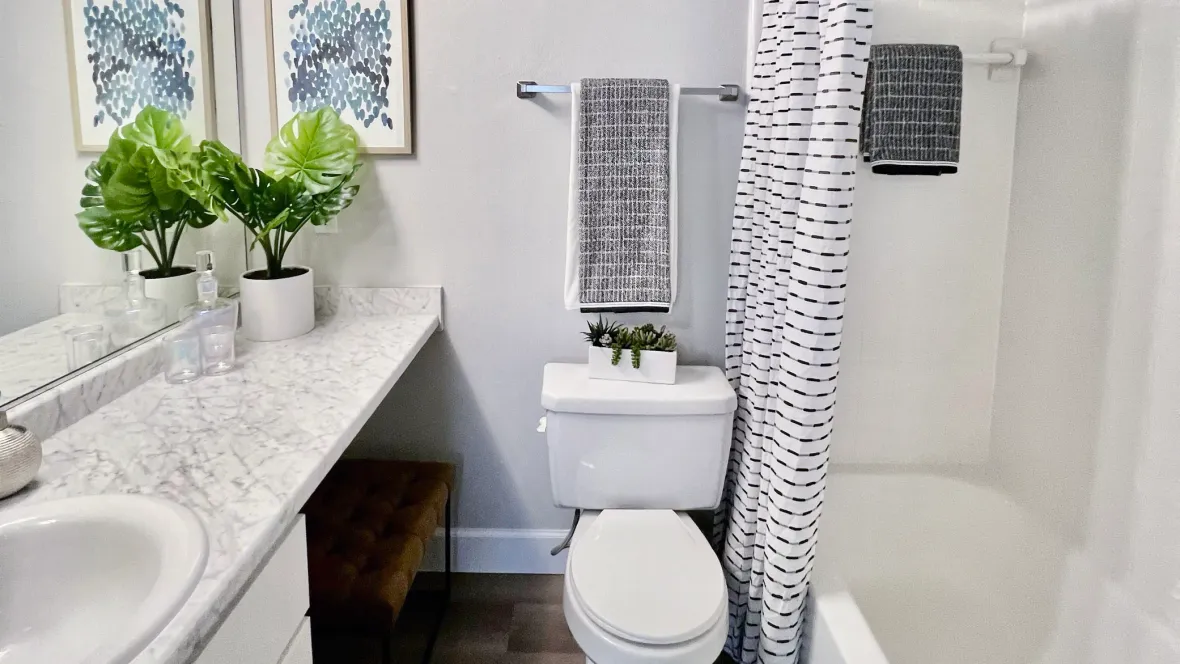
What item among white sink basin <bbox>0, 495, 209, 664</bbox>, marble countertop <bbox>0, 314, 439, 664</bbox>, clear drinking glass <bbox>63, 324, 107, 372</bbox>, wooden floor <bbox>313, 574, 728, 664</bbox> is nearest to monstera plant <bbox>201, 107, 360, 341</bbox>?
marble countertop <bbox>0, 314, 439, 664</bbox>

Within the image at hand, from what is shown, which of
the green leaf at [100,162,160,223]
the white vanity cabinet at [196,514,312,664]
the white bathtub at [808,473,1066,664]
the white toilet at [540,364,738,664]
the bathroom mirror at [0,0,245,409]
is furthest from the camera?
the white bathtub at [808,473,1066,664]

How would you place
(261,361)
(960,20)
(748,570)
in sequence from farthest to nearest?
(960,20) < (748,570) < (261,361)

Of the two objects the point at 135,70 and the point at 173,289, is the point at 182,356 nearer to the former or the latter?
the point at 173,289

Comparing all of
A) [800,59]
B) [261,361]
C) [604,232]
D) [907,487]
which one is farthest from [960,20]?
[261,361]

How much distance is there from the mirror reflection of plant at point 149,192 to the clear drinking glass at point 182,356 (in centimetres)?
21

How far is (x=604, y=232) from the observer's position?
203cm

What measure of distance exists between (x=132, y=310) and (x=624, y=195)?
1.13m

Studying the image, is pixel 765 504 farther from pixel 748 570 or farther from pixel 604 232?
pixel 604 232

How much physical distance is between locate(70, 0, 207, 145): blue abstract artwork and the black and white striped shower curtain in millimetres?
1328

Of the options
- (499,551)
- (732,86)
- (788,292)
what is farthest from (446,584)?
(732,86)

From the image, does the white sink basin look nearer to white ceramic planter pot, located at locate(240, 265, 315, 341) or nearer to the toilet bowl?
the toilet bowl

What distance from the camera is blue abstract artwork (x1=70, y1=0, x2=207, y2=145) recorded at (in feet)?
4.89

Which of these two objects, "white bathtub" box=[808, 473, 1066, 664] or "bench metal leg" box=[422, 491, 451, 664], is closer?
"white bathtub" box=[808, 473, 1066, 664]

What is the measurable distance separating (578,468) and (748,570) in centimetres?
47
